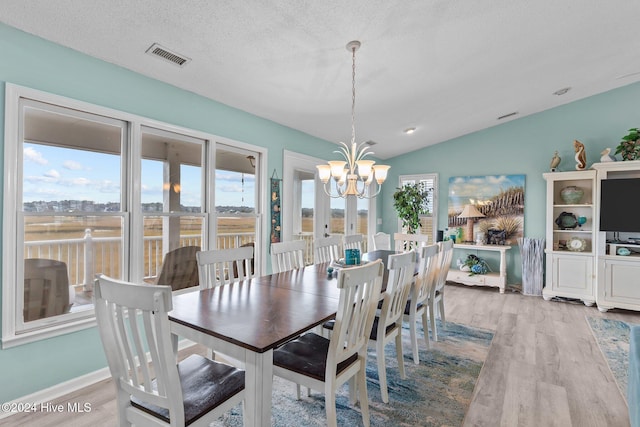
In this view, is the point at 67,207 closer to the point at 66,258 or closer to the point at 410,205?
the point at 66,258

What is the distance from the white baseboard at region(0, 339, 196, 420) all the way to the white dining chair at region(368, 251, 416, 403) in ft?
7.08

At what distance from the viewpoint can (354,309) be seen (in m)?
1.82

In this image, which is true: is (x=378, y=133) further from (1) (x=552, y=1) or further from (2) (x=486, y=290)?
(2) (x=486, y=290)

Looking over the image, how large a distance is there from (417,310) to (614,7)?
10.2ft

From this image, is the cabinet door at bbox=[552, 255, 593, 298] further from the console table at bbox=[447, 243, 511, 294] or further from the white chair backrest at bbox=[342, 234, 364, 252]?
the white chair backrest at bbox=[342, 234, 364, 252]

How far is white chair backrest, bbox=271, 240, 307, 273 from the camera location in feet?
9.80

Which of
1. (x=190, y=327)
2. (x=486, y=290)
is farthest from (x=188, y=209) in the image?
(x=486, y=290)

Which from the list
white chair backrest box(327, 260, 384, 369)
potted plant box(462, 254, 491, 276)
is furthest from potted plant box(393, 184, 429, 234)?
white chair backrest box(327, 260, 384, 369)

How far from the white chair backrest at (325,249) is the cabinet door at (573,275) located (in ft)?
12.2

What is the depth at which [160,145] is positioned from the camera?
9.82 ft

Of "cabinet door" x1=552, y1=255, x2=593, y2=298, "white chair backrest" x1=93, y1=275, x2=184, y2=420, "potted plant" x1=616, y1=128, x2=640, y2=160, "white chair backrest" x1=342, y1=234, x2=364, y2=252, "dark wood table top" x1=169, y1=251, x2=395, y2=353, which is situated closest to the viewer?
"white chair backrest" x1=93, y1=275, x2=184, y2=420

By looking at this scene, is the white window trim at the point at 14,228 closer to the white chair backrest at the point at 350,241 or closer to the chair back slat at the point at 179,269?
the chair back slat at the point at 179,269

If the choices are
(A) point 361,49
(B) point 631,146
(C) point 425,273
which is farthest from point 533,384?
(B) point 631,146

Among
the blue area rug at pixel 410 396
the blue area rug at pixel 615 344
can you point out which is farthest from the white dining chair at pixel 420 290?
the blue area rug at pixel 615 344
